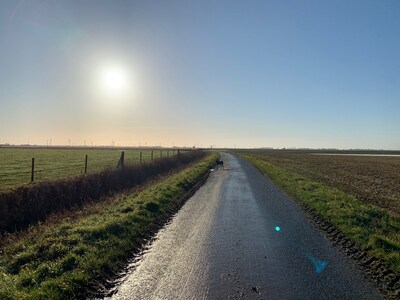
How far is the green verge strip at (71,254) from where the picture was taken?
18.0 ft

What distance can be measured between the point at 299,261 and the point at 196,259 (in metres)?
2.29

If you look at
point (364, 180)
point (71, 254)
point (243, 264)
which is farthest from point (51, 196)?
point (364, 180)

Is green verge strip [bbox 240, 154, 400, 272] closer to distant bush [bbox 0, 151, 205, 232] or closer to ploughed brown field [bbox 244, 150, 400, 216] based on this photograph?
ploughed brown field [bbox 244, 150, 400, 216]

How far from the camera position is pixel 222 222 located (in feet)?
35.4

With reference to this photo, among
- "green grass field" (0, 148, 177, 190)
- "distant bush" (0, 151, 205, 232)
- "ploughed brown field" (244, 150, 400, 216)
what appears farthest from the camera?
"green grass field" (0, 148, 177, 190)

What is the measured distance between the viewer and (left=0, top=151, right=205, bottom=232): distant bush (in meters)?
10.5

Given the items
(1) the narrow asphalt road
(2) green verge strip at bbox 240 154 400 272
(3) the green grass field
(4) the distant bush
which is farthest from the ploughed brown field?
(3) the green grass field

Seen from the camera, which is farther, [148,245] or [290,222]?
[290,222]

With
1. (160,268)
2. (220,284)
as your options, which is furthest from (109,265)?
(220,284)

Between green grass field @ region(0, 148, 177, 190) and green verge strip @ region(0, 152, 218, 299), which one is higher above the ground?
green grass field @ region(0, 148, 177, 190)

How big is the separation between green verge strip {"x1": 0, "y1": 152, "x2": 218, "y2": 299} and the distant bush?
1681mm

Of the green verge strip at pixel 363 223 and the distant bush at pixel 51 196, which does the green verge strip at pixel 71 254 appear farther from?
the green verge strip at pixel 363 223

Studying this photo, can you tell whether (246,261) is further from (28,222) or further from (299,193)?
(299,193)

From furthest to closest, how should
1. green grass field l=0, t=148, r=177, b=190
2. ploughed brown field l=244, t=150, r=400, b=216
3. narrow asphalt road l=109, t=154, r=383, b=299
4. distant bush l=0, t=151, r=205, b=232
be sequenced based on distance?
green grass field l=0, t=148, r=177, b=190
ploughed brown field l=244, t=150, r=400, b=216
distant bush l=0, t=151, r=205, b=232
narrow asphalt road l=109, t=154, r=383, b=299
